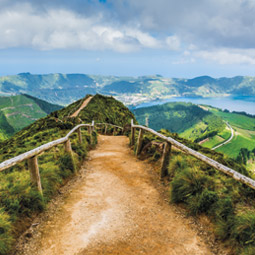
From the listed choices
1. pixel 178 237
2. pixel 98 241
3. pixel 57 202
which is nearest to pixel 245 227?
pixel 178 237

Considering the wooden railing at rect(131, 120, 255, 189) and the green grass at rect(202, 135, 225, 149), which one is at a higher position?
the wooden railing at rect(131, 120, 255, 189)

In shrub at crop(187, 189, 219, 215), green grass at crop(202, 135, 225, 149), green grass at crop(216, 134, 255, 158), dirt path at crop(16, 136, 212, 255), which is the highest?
shrub at crop(187, 189, 219, 215)

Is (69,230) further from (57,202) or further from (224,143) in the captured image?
(224,143)

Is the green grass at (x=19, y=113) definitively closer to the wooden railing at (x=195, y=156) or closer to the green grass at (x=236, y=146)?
the green grass at (x=236, y=146)

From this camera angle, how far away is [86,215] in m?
4.78

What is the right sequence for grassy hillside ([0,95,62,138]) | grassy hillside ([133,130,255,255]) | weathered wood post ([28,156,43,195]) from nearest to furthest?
grassy hillside ([133,130,255,255])
weathered wood post ([28,156,43,195])
grassy hillside ([0,95,62,138])

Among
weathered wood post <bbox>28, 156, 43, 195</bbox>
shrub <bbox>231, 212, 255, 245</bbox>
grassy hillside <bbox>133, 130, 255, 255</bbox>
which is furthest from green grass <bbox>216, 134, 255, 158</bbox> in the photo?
weathered wood post <bbox>28, 156, 43, 195</bbox>

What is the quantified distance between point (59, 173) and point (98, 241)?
3229mm

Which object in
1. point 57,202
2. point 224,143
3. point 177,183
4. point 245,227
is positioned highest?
point 245,227

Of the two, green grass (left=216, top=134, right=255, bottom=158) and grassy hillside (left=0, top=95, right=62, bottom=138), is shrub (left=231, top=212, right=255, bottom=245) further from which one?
grassy hillside (left=0, top=95, right=62, bottom=138)

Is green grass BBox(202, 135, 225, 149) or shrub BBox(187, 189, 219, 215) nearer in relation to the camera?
shrub BBox(187, 189, 219, 215)

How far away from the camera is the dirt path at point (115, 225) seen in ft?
12.2

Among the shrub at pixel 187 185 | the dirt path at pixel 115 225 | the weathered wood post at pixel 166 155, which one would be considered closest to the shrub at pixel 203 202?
the shrub at pixel 187 185

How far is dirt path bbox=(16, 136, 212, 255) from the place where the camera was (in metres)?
3.71
